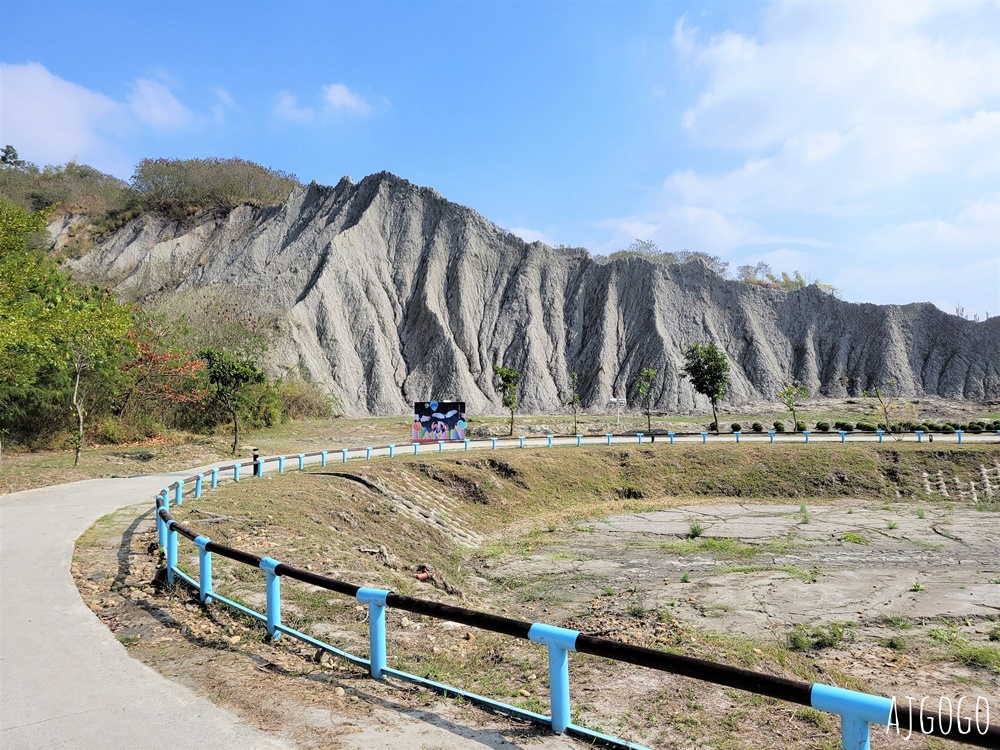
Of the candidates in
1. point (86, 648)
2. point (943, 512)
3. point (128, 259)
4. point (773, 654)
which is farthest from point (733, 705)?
point (128, 259)

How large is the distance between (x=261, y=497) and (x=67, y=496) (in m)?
5.52

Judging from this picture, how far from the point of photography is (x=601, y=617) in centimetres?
1100

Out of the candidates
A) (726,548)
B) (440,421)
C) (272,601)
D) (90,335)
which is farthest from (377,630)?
(440,421)

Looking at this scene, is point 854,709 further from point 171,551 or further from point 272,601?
point 171,551

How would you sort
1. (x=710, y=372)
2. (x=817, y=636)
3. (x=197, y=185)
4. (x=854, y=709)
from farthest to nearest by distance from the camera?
(x=197, y=185)
(x=710, y=372)
(x=817, y=636)
(x=854, y=709)

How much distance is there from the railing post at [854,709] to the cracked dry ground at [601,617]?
1932 mm

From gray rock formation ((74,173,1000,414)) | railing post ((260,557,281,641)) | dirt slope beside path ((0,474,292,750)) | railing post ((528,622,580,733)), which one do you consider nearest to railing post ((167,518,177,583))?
dirt slope beside path ((0,474,292,750))

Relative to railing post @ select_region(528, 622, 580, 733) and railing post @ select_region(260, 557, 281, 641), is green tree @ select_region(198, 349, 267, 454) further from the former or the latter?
railing post @ select_region(528, 622, 580, 733)

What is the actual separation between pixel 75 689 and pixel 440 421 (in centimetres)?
2753

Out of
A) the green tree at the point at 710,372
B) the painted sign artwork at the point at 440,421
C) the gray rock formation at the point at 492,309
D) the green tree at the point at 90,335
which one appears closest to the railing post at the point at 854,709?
the green tree at the point at 90,335

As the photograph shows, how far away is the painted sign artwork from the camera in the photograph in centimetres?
3300

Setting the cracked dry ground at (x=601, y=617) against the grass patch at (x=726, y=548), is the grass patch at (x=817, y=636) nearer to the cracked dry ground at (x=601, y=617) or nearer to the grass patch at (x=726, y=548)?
the cracked dry ground at (x=601, y=617)

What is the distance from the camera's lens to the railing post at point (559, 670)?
16.2 feet

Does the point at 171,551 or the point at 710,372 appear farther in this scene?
the point at 710,372
